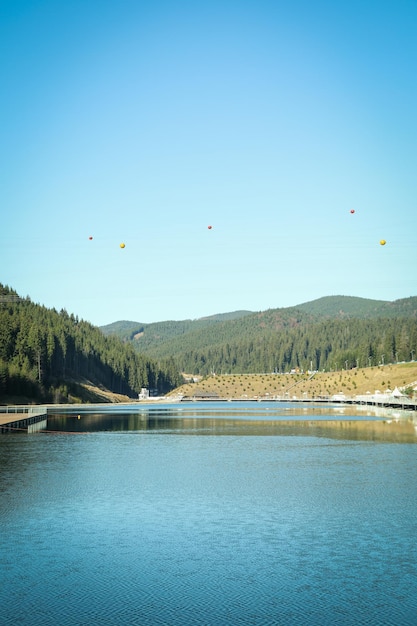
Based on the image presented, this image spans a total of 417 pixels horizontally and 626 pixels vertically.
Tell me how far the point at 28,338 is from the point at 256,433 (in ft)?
348

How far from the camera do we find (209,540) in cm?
2802

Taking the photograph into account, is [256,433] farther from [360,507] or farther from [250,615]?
[250,615]

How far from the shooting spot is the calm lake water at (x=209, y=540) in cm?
2034

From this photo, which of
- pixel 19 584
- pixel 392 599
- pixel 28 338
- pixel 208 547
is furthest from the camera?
pixel 28 338

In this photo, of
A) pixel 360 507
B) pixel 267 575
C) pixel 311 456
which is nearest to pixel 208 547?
pixel 267 575

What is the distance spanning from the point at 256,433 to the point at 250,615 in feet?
210

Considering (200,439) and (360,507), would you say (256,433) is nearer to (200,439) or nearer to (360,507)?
(200,439)

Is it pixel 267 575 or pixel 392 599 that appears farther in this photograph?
pixel 267 575

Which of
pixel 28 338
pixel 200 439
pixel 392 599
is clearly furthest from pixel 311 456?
pixel 28 338

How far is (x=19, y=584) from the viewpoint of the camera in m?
22.4

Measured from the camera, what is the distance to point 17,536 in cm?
2853

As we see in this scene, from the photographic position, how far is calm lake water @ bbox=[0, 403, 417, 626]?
20.3 m

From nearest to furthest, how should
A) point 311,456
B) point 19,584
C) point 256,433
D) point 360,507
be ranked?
point 19,584
point 360,507
point 311,456
point 256,433

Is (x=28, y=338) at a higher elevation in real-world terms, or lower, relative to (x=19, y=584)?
higher
